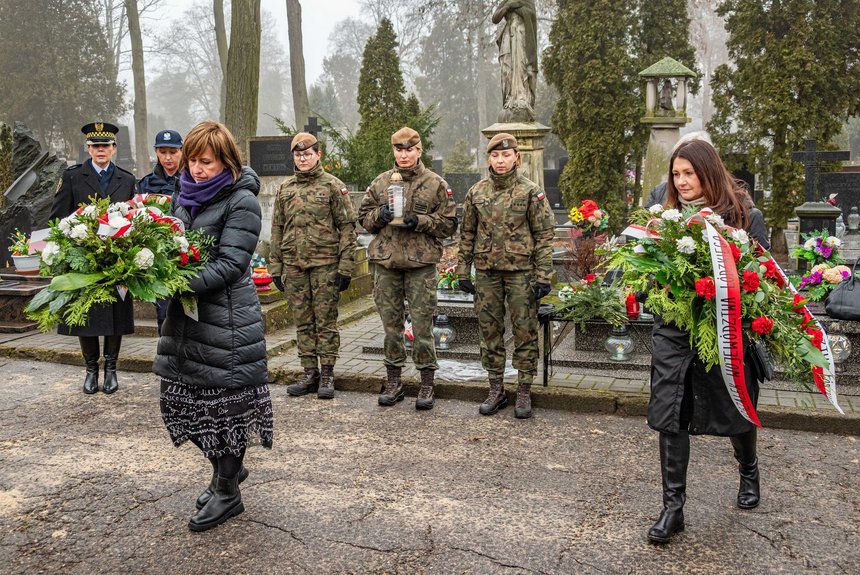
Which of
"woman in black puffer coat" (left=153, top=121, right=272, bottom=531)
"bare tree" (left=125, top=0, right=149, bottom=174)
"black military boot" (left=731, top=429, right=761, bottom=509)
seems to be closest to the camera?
"woman in black puffer coat" (left=153, top=121, right=272, bottom=531)

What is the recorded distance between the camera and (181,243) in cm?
364

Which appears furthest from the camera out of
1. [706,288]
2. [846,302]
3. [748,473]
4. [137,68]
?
[137,68]

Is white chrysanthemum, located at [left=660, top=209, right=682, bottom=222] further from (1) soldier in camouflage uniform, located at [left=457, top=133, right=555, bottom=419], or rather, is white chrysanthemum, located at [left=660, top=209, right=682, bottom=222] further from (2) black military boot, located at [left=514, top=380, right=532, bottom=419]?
(2) black military boot, located at [left=514, top=380, right=532, bottom=419]

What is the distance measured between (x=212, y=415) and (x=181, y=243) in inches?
33.4

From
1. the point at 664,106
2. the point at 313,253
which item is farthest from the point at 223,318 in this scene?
the point at 664,106

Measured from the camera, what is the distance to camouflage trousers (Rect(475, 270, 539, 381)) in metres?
5.70

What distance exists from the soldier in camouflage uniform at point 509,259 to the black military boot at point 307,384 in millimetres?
1463

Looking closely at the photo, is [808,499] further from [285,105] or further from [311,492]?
[285,105]

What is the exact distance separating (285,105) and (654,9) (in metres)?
69.2

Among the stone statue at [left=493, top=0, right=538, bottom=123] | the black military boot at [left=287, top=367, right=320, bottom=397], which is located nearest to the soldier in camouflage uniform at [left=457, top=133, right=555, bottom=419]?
the black military boot at [left=287, top=367, right=320, bottom=397]

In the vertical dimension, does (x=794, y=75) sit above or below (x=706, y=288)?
above

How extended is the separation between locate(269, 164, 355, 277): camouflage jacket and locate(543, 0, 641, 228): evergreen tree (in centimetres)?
1069

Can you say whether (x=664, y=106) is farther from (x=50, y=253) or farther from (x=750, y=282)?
(x=50, y=253)

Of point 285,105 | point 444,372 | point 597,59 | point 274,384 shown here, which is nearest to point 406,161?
point 444,372
